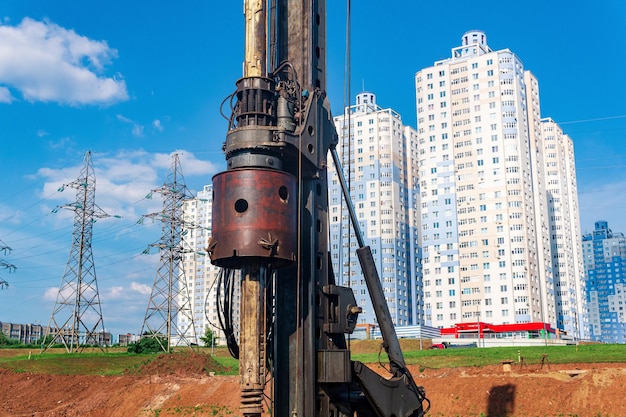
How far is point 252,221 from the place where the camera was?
1106 centimetres

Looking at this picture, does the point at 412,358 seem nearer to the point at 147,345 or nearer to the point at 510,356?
the point at 510,356

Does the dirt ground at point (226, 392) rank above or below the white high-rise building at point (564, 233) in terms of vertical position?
below

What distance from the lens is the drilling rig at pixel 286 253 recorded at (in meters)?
11.1

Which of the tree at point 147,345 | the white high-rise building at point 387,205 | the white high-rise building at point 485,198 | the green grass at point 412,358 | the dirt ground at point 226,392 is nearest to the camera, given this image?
the dirt ground at point 226,392

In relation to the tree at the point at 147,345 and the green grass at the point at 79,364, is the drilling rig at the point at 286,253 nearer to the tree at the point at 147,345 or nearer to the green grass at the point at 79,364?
the green grass at the point at 79,364

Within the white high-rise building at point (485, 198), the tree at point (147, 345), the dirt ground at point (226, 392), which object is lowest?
the dirt ground at point (226, 392)

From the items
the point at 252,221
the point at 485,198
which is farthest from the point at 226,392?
the point at 485,198

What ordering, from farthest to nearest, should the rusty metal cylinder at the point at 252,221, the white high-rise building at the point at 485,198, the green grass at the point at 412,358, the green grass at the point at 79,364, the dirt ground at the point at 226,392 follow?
the white high-rise building at the point at 485,198
the green grass at the point at 79,364
the green grass at the point at 412,358
the dirt ground at the point at 226,392
the rusty metal cylinder at the point at 252,221

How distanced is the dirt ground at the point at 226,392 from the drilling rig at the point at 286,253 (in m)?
20.1

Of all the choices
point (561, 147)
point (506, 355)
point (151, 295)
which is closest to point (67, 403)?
point (151, 295)

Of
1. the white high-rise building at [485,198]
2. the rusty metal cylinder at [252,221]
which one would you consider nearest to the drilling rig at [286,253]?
the rusty metal cylinder at [252,221]

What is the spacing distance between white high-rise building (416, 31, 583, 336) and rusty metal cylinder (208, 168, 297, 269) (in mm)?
94954

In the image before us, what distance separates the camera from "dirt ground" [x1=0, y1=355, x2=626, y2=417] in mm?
30312

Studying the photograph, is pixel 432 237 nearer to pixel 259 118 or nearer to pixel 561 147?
pixel 561 147
